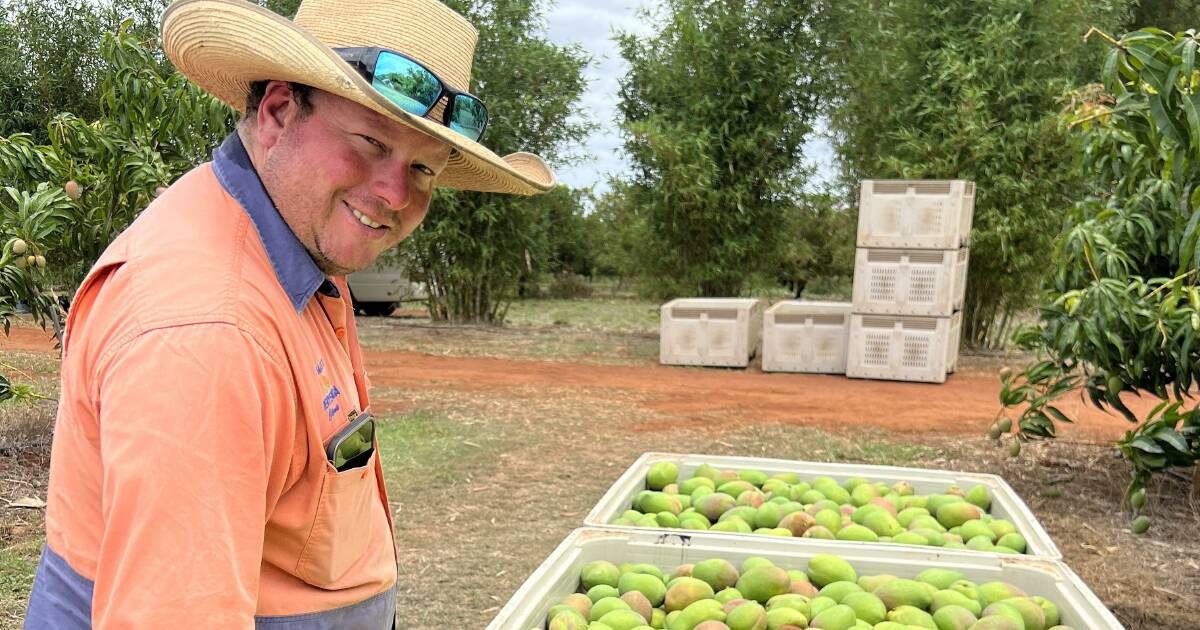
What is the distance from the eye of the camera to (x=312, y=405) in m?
1.01

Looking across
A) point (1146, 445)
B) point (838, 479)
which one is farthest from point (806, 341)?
point (838, 479)

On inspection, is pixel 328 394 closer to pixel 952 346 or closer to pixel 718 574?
pixel 718 574


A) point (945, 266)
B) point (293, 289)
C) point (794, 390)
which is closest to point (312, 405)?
point (293, 289)

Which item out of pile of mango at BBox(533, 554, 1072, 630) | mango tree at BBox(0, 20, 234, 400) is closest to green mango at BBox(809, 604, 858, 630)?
pile of mango at BBox(533, 554, 1072, 630)

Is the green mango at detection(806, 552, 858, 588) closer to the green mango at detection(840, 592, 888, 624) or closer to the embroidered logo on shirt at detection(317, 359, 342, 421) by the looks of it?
the green mango at detection(840, 592, 888, 624)

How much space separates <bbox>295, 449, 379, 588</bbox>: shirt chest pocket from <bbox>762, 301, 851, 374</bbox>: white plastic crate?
25.1 feet

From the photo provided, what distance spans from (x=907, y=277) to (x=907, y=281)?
36mm

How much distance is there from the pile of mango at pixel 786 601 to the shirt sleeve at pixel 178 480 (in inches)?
45.8

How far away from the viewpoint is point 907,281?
8.01 m

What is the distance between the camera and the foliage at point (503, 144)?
11008 mm

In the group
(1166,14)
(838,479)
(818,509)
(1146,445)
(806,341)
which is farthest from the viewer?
(1166,14)

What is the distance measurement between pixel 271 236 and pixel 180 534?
368mm

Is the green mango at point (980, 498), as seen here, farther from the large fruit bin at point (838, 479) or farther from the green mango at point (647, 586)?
the green mango at point (647, 586)

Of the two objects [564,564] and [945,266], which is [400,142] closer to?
[564,564]
